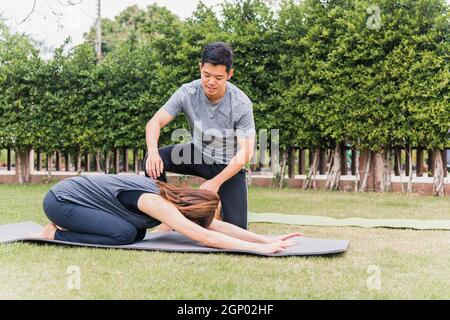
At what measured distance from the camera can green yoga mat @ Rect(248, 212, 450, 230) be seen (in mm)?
4996

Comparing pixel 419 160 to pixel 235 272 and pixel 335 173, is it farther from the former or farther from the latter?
pixel 235 272

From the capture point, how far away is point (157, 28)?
981 cm

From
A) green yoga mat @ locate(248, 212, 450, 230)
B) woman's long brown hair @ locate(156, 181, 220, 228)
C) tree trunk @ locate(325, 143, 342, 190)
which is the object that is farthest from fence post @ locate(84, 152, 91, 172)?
woman's long brown hair @ locate(156, 181, 220, 228)

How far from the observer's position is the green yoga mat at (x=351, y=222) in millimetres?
4996

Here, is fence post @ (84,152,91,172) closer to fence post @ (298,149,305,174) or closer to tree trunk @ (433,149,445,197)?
fence post @ (298,149,305,174)

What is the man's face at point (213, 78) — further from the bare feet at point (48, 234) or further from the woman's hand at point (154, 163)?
the bare feet at point (48, 234)

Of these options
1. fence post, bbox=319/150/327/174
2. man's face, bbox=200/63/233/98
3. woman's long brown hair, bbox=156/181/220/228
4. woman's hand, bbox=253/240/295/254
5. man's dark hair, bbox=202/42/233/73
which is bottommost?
woman's hand, bbox=253/240/295/254

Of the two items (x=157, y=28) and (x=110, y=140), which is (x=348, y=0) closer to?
(x=157, y=28)

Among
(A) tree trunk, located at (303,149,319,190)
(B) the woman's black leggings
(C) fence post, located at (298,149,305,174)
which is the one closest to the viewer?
(B) the woman's black leggings

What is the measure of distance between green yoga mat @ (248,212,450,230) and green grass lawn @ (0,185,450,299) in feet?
1.37

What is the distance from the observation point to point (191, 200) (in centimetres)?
360

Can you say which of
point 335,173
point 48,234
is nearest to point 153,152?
point 48,234
